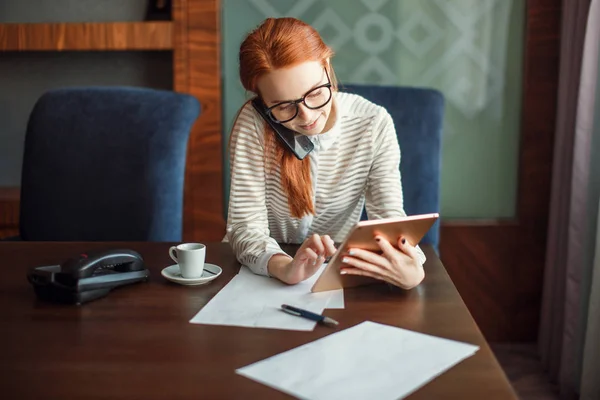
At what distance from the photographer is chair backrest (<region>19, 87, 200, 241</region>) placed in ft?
5.89

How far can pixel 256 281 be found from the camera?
1.15 m

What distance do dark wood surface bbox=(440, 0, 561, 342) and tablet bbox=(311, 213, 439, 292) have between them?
1.29 meters

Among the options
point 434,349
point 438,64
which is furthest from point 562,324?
point 434,349

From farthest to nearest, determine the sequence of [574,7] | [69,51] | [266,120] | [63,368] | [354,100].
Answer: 1. [69,51]
2. [574,7]
3. [354,100]
4. [266,120]
5. [63,368]

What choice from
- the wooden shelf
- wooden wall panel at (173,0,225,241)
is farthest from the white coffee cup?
the wooden shelf

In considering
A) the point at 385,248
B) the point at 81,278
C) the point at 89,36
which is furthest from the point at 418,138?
the point at 89,36

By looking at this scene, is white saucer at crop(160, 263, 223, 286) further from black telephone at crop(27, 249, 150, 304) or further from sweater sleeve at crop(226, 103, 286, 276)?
sweater sleeve at crop(226, 103, 286, 276)

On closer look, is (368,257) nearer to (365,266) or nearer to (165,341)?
(365,266)

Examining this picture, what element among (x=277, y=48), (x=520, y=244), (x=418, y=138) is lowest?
(x=520, y=244)

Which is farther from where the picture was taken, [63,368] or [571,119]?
[571,119]

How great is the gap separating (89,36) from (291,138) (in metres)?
1.18

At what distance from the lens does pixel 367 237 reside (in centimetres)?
103

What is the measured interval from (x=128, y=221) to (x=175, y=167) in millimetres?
202

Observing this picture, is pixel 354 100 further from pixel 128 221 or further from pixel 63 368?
pixel 63 368
